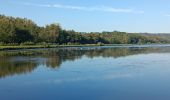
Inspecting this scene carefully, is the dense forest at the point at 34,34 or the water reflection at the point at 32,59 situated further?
the dense forest at the point at 34,34

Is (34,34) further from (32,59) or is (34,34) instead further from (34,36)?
(32,59)

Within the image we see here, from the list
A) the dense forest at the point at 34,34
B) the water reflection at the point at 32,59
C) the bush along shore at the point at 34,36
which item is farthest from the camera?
the dense forest at the point at 34,34

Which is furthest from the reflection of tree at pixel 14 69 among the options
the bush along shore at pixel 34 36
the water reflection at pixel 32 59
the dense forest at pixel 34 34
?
the dense forest at pixel 34 34

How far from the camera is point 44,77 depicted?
65.1 ft

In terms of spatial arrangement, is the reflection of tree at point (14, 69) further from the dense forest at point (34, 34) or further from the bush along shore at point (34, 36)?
the dense forest at point (34, 34)

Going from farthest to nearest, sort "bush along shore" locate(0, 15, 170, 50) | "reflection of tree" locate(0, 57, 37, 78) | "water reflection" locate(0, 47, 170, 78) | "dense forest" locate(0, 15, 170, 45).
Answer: "dense forest" locate(0, 15, 170, 45), "bush along shore" locate(0, 15, 170, 50), "water reflection" locate(0, 47, 170, 78), "reflection of tree" locate(0, 57, 37, 78)

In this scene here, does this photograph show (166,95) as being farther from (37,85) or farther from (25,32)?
(25,32)

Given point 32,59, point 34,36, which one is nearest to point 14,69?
point 32,59

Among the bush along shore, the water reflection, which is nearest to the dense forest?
the bush along shore

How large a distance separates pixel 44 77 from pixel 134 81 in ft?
16.9

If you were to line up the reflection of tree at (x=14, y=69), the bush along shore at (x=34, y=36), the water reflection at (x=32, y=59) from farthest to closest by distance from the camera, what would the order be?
the bush along shore at (x=34, y=36) → the water reflection at (x=32, y=59) → the reflection of tree at (x=14, y=69)

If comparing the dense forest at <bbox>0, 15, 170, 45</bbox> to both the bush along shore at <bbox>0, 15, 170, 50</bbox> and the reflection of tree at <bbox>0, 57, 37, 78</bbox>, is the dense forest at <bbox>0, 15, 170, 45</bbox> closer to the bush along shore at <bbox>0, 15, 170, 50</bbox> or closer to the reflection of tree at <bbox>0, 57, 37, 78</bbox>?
the bush along shore at <bbox>0, 15, 170, 50</bbox>

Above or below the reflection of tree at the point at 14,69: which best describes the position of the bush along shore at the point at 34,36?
above

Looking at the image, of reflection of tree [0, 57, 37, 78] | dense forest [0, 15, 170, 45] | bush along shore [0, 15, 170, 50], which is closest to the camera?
reflection of tree [0, 57, 37, 78]
